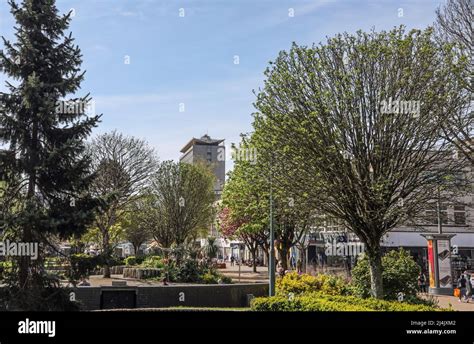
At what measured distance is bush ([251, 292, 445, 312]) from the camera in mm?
13953

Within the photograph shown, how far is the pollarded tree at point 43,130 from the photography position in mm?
13633

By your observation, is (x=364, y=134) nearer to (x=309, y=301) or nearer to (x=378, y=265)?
(x=378, y=265)

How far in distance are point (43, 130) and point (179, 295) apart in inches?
459

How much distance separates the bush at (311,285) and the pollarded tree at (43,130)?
30.8ft

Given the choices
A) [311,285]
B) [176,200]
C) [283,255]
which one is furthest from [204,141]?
[311,285]

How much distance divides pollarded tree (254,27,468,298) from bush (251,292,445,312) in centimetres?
195

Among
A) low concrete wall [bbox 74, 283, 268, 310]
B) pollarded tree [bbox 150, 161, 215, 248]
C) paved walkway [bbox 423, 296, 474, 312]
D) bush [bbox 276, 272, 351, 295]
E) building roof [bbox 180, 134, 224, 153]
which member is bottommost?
paved walkway [bbox 423, 296, 474, 312]

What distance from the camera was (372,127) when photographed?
1664 centimetres

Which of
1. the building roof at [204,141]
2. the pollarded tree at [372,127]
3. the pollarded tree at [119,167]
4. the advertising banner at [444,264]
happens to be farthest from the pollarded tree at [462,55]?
the building roof at [204,141]

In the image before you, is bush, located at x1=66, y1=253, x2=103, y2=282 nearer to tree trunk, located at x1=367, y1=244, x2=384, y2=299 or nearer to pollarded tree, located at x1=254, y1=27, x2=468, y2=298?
pollarded tree, located at x1=254, y1=27, x2=468, y2=298

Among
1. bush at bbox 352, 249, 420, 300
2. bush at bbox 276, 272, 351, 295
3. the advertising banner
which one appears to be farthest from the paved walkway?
bush at bbox 276, 272, 351, 295

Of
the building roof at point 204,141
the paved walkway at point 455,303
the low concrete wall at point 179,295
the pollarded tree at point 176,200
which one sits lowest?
the paved walkway at point 455,303

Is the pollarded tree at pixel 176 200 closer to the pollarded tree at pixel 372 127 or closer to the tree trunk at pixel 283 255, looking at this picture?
the tree trunk at pixel 283 255

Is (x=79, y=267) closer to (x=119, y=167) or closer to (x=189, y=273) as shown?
(x=189, y=273)
